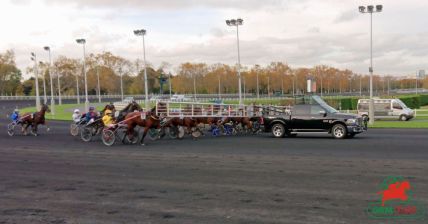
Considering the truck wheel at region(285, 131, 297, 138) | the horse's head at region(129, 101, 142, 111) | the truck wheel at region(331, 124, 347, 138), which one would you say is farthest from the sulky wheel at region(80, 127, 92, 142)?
the truck wheel at region(331, 124, 347, 138)

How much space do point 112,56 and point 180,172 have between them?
115949 millimetres

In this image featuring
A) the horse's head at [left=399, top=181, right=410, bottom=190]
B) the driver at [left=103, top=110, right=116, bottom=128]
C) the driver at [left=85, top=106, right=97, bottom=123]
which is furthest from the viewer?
the driver at [left=85, top=106, right=97, bottom=123]

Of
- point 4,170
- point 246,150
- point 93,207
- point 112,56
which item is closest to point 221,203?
point 93,207

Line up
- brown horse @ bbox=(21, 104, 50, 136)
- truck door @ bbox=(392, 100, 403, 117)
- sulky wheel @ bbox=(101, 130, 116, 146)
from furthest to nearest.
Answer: truck door @ bbox=(392, 100, 403, 117) → brown horse @ bbox=(21, 104, 50, 136) → sulky wheel @ bbox=(101, 130, 116, 146)

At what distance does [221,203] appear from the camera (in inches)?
323

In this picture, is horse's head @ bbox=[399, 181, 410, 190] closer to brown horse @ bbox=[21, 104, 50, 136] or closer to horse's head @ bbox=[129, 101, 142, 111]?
horse's head @ bbox=[129, 101, 142, 111]

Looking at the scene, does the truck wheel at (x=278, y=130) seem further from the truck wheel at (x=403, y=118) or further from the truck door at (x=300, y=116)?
the truck wheel at (x=403, y=118)

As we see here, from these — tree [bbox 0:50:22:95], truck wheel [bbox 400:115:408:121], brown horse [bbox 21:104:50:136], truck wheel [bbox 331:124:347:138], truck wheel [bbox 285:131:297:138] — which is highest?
tree [bbox 0:50:22:95]

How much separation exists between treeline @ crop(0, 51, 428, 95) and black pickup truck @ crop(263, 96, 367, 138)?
8425cm

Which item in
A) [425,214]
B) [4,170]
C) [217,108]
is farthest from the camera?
[217,108]

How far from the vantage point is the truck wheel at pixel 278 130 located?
73.5ft

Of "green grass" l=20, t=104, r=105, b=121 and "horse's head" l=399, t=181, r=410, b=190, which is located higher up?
"green grass" l=20, t=104, r=105, b=121

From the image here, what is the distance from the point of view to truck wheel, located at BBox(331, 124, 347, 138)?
69.1ft

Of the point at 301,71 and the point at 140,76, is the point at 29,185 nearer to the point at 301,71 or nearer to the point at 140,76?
the point at 140,76
